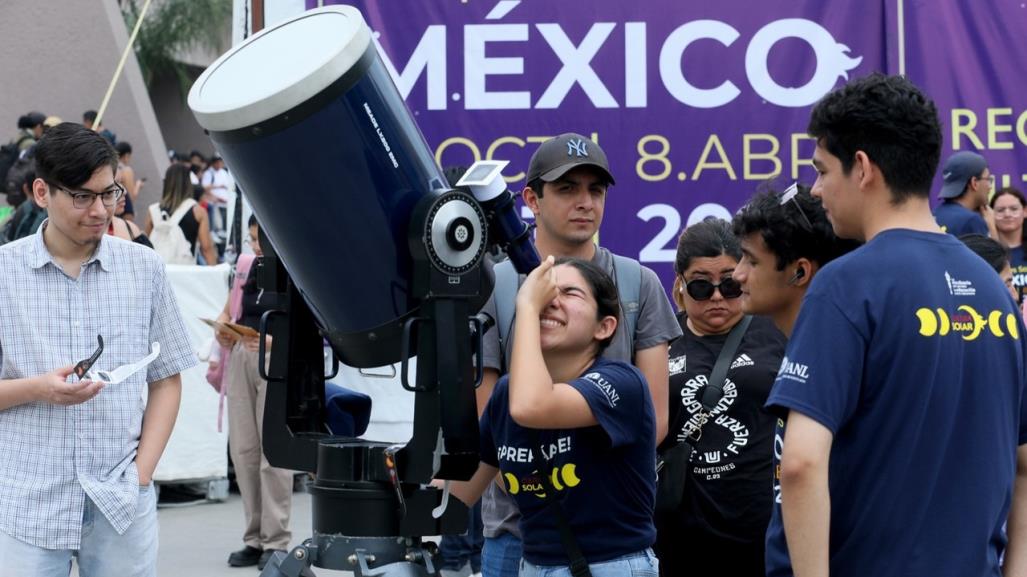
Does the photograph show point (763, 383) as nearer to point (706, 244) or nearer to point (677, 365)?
point (677, 365)

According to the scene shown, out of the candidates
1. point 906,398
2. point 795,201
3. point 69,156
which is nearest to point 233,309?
point 69,156

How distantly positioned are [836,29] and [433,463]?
4.53m

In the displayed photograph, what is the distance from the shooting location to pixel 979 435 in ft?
8.12

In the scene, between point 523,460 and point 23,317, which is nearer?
point 523,460

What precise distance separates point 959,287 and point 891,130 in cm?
32

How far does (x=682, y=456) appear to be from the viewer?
392 cm

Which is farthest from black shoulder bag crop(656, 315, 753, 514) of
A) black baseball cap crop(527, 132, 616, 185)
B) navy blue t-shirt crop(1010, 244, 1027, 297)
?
navy blue t-shirt crop(1010, 244, 1027, 297)

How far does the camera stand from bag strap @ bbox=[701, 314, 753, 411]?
3.93 m

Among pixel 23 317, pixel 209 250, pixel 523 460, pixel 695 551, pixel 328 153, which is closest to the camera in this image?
pixel 328 153

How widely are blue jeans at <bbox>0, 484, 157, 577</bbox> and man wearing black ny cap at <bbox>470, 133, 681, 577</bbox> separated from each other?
0.93m

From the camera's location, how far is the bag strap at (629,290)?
12.3ft

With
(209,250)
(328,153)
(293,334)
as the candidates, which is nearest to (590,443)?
(293,334)

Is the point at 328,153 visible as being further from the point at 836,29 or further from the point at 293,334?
the point at 836,29

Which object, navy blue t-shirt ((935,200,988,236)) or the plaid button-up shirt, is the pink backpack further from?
navy blue t-shirt ((935,200,988,236))
